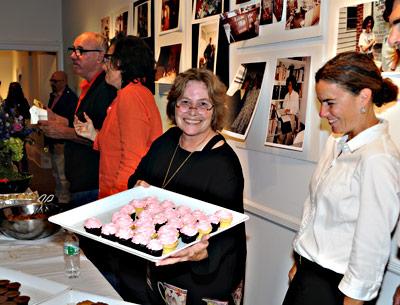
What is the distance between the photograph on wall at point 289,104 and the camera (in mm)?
1813

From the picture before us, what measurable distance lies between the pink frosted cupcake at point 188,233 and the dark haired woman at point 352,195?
0.35 metres

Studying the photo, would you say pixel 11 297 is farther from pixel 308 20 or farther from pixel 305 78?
pixel 308 20

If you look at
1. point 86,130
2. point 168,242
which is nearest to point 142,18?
point 86,130

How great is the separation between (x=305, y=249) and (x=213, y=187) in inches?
15.3

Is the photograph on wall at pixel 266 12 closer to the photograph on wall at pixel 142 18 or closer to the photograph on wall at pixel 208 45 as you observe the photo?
the photograph on wall at pixel 208 45

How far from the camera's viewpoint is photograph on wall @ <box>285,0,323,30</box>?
1720mm

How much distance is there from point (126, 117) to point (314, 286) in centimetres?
110

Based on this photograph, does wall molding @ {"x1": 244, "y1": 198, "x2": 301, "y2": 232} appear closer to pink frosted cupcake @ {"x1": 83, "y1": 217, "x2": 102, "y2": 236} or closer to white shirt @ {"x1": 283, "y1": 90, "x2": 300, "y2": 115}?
white shirt @ {"x1": 283, "y1": 90, "x2": 300, "y2": 115}

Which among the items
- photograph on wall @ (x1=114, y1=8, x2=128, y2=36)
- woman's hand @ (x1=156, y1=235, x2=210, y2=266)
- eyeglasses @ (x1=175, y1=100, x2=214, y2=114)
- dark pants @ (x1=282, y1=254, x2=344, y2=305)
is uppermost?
photograph on wall @ (x1=114, y1=8, x2=128, y2=36)

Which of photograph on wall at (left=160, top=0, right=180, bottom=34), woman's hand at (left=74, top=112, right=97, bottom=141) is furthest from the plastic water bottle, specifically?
photograph on wall at (left=160, top=0, right=180, bottom=34)

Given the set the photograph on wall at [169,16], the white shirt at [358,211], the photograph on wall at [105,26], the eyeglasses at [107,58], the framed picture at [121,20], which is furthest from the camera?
the photograph on wall at [105,26]

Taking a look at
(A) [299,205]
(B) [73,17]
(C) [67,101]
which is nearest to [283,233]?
(A) [299,205]

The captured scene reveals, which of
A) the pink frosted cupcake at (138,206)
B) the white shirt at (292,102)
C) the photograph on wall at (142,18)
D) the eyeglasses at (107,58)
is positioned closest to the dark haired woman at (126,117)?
the eyeglasses at (107,58)

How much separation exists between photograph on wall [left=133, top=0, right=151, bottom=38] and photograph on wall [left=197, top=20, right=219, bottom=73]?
34.3 inches
